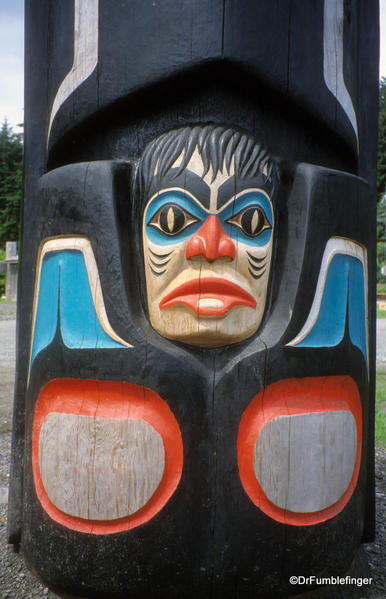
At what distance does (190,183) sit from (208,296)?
42 cm

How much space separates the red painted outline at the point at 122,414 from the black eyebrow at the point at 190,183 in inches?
28.5

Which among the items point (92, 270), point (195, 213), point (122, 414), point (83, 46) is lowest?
point (122, 414)

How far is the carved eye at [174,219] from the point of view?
1802 millimetres

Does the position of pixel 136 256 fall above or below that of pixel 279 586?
above

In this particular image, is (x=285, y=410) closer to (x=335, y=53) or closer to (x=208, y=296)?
(x=208, y=296)

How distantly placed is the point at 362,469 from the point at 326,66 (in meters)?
1.65

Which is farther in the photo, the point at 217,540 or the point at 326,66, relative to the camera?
the point at 326,66

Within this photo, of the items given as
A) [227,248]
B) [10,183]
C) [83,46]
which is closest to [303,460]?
[227,248]

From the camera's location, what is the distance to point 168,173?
1.82 metres

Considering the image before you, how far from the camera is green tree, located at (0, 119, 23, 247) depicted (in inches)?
1320

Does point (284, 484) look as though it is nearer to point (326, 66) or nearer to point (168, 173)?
point (168, 173)

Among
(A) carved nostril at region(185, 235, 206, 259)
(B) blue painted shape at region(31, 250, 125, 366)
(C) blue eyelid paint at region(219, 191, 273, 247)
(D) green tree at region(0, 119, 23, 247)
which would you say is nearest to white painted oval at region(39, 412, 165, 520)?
(B) blue painted shape at region(31, 250, 125, 366)

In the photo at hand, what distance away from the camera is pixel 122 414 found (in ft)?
5.72

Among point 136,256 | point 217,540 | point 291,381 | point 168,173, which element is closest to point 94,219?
point 136,256
